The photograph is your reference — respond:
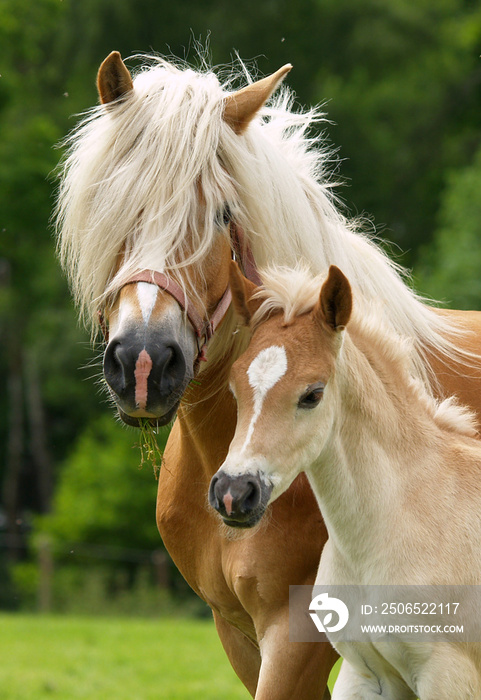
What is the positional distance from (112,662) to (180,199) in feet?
29.2

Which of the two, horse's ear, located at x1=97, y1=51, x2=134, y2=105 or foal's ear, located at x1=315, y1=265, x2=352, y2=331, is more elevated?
horse's ear, located at x1=97, y1=51, x2=134, y2=105

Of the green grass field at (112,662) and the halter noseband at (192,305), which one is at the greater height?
the halter noseband at (192,305)

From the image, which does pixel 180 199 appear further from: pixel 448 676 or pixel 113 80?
pixel 448 676

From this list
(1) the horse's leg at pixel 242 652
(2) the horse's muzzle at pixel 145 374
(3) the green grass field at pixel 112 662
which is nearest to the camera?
(2) the horse's muzzle at pixel 145 374

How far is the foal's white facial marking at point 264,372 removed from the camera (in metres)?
2.79

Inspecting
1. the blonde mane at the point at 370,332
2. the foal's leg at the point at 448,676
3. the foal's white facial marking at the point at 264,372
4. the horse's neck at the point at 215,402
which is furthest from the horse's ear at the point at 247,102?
the foal's leg at the point at 448,676

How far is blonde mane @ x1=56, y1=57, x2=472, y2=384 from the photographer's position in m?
3.05

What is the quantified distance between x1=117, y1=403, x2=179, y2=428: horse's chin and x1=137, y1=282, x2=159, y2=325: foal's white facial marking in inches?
11.1

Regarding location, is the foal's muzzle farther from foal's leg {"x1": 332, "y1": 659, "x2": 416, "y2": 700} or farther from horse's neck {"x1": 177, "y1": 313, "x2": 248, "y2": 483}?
foal's leg {"x1": 332, "y1": 659, "x2": 416, "y2": 700}

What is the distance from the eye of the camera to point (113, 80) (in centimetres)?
326

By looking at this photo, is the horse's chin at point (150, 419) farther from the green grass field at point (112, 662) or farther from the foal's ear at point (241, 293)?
the green grass field at point (112, 662)

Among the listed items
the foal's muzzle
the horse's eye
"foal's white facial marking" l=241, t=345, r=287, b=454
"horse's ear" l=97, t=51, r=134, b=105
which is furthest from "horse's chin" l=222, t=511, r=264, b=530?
"horse's ear" l=97, t=51, r=134, b=105

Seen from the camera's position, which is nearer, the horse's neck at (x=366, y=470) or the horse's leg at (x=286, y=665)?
the horse's neck at (x=366, y=470)

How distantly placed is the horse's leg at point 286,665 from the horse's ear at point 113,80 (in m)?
1.84
